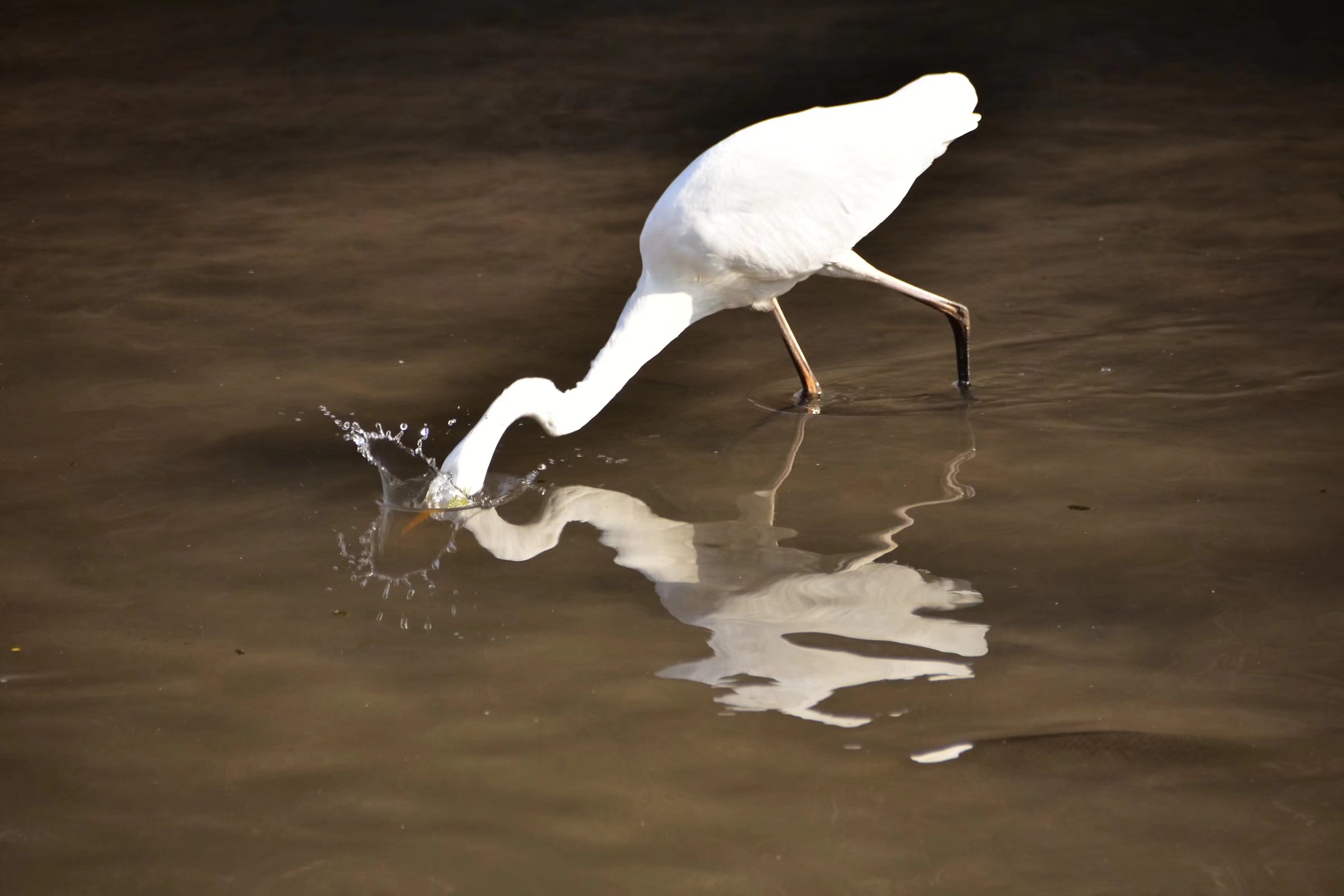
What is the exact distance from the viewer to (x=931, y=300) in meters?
5.44

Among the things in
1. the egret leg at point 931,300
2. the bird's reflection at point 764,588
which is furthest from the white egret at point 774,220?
the bird's reflection at point 764,588

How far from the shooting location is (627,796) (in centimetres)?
300

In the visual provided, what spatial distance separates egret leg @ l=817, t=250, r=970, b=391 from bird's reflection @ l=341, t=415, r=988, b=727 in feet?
2.35

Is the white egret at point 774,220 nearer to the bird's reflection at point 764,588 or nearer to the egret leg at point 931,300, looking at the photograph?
the egret leg at point 931,300

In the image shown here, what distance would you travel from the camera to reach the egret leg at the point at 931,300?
17.6ft

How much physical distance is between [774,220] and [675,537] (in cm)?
132

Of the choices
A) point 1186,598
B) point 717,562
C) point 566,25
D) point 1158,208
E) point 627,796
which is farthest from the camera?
point 566,25

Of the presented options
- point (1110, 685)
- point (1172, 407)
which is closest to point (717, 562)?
point (1110, 685)

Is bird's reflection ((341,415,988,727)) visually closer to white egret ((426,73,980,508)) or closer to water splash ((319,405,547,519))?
water splash ((319,405,547,519))

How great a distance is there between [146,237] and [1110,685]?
5823 mm

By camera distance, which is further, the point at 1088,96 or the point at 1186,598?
the point at 1088,96

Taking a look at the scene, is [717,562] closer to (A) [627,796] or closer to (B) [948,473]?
(B) [948,473]

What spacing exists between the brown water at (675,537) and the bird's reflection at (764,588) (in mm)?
16

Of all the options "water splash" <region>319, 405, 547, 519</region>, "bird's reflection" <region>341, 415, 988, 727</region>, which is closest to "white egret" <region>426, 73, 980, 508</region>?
"water splash" <region>319, 405, 547, 519</region>
